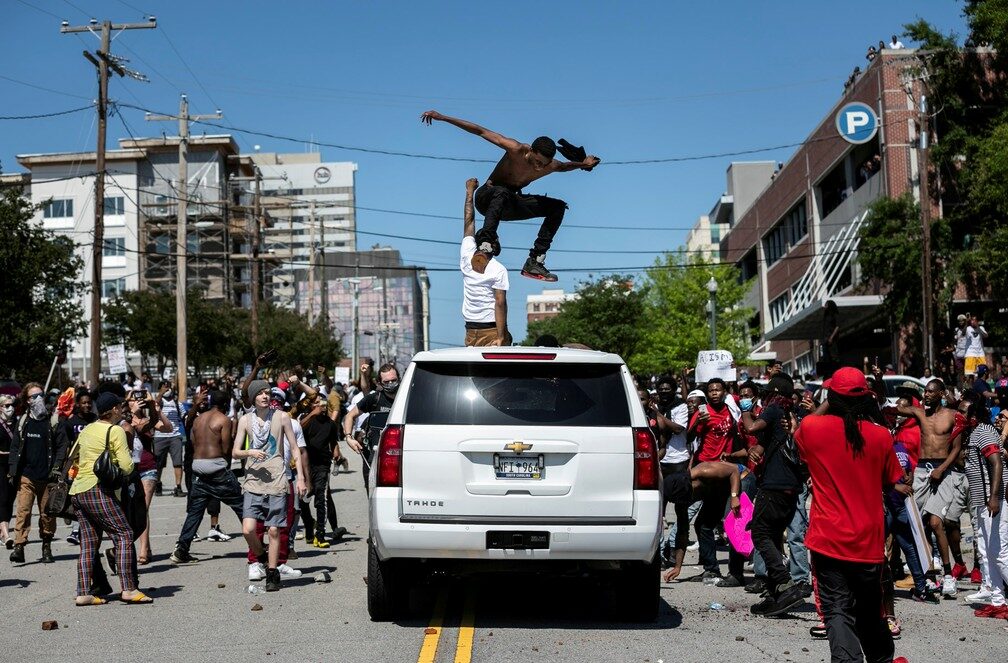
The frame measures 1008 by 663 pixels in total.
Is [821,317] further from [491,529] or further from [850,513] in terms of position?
[850,513]

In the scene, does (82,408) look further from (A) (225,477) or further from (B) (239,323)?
(B) (239,323)

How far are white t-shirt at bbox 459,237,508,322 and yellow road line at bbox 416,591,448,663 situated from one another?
3.73 m

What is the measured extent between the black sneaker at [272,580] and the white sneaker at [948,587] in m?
5.91

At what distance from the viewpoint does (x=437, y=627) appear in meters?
8.88

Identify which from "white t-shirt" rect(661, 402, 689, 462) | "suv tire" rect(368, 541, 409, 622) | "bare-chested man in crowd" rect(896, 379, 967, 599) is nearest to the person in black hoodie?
"suv tire" rect(368, 541, 409, 622)

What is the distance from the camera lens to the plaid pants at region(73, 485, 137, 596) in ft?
34.7

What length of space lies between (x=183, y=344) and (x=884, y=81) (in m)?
24.2

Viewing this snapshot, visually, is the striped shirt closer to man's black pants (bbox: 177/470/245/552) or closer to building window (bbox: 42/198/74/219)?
man's black pants (bbox: 177/470/245/552)

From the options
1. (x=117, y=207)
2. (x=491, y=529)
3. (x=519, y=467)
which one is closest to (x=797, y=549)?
(x=519, y=467)

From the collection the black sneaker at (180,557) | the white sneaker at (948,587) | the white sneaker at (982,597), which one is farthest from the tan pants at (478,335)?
the white sneaker at (982,597)

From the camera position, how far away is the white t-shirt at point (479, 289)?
43.5ft

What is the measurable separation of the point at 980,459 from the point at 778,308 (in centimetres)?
5265

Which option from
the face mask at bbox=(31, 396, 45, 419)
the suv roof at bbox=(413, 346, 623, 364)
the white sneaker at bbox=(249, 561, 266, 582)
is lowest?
the white sneaker at bbox=(249, 561, 266, 582)

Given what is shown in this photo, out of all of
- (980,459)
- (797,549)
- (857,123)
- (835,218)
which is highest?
(857,123)
